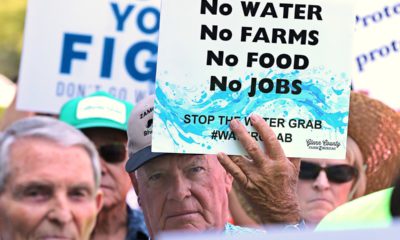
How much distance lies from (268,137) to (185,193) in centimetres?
56

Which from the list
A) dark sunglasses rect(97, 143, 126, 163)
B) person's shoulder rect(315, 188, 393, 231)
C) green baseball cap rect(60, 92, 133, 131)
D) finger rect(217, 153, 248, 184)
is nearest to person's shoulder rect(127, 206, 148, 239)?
dark sunglasses rect(97, 143, 126, 163)

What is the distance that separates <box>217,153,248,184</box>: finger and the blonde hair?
2.32 metres

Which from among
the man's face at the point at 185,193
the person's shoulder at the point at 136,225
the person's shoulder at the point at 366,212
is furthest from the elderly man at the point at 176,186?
the person's shoulder at the point at 136,225

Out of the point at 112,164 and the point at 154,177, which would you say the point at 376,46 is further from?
the point at 154,177

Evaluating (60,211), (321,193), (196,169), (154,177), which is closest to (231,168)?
(196,169)

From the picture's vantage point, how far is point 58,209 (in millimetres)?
5461

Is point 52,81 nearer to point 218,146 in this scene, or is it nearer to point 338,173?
point 338,173

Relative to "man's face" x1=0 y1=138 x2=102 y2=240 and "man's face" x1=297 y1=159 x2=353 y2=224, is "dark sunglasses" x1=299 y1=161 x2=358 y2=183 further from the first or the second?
"man's face" x1=0 y1=138 x2=102 y2=240

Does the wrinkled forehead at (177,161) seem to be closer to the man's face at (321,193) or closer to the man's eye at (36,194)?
the man's eye at (36,194)

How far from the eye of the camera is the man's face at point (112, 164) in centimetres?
639

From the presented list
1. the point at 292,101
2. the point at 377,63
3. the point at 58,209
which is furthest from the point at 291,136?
the point at 377,63

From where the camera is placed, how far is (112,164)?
642 centimetres

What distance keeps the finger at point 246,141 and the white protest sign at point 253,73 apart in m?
0.02

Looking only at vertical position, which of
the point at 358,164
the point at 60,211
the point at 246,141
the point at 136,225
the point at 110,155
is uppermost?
the point at 246,141
